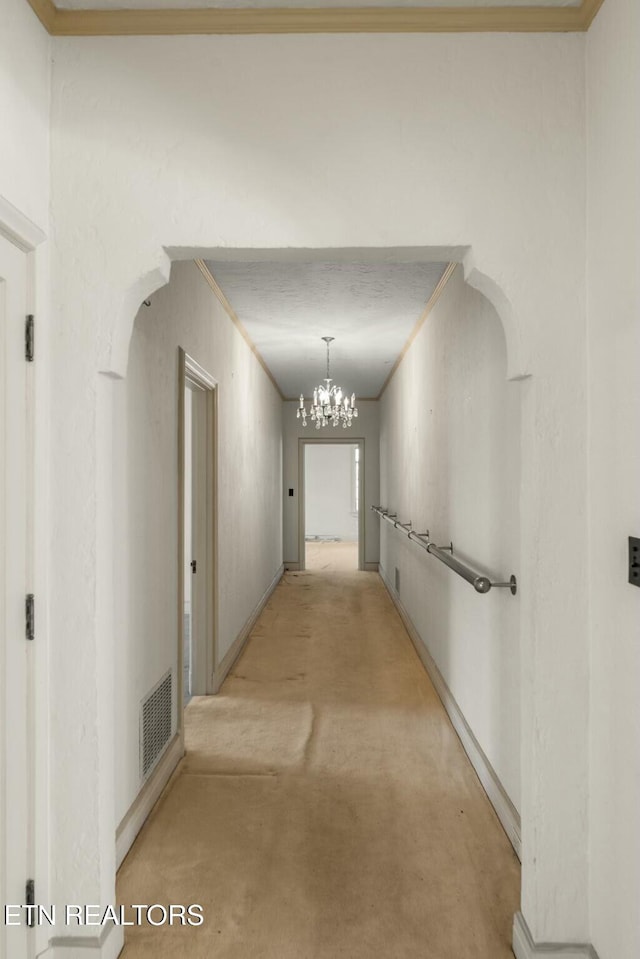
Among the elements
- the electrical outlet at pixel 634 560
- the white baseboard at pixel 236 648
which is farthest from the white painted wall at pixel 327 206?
the white baseboard at pixel 236 648

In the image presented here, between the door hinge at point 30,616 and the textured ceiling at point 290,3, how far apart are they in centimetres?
161

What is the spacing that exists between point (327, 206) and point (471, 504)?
5.53ft

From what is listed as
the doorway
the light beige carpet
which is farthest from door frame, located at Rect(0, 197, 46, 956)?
the light beige carpet

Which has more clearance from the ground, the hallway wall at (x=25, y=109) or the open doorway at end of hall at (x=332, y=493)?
the hallway wall at (x=25, y=109)

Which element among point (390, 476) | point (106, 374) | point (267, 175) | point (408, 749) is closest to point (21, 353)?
point (106, 374)

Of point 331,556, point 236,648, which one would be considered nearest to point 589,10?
point 236,648

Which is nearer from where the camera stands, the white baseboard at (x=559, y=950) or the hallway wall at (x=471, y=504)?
the white baseboard at (x=559, y=950)

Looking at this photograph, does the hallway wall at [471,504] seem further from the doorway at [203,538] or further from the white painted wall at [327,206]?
the doorway at [203,538]

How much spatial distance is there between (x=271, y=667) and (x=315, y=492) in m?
9.29

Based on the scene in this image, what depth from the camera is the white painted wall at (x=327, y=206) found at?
1.63 metres

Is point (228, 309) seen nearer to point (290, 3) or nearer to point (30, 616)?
point (290, 3)

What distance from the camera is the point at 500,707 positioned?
2.36 m

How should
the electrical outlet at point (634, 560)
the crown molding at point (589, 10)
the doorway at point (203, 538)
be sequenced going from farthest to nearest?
the doorway at point (203, 538) → the crown molding at point (589, 10) → the electrical outlet at point (634, 560)

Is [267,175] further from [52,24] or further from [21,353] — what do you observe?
[21,353]
